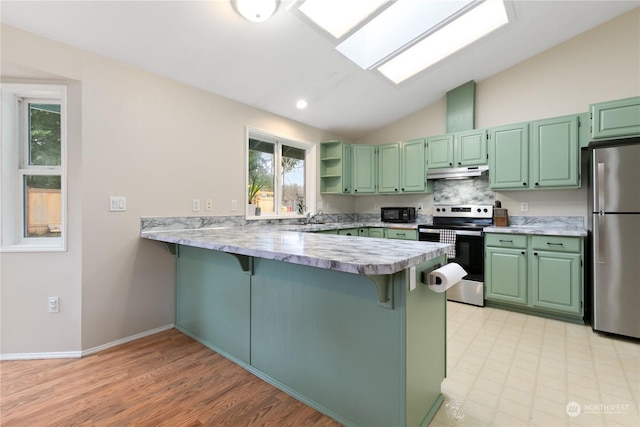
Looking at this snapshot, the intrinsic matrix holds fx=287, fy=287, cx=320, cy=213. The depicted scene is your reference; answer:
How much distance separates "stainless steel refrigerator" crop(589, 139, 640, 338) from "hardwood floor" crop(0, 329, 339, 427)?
2.71 meters

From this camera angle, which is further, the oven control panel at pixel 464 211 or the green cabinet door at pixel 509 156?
the oven control panel at pixel 464 211

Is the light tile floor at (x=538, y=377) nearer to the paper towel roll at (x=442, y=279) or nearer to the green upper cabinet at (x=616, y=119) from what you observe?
the paper towel roll at (x=442, y=279)

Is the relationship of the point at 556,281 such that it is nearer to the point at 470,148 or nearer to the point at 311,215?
the point at 470,148

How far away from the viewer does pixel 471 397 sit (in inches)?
67.9

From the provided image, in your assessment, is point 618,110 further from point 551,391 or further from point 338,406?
point 338,406

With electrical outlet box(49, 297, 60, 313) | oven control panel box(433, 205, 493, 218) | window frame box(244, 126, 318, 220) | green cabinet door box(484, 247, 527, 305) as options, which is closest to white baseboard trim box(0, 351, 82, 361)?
electrical outlet box(49, 297, 60, 313)

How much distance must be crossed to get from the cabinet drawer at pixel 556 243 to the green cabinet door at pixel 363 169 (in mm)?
2181

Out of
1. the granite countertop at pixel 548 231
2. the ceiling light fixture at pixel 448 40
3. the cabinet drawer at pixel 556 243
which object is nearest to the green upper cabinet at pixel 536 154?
the granite countertop at pixel 548 231

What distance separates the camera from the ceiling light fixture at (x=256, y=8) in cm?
193

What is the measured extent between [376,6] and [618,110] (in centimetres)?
236

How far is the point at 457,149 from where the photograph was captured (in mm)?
3725

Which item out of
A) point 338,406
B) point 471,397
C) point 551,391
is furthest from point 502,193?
point 338,406

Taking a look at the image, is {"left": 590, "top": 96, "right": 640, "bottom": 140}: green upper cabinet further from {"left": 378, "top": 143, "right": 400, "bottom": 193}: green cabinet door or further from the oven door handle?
{"left": 378, "top": 143, "right": 400, "bottom": 193}: green cabinet door

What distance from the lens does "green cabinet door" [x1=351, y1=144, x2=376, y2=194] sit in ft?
14.8
